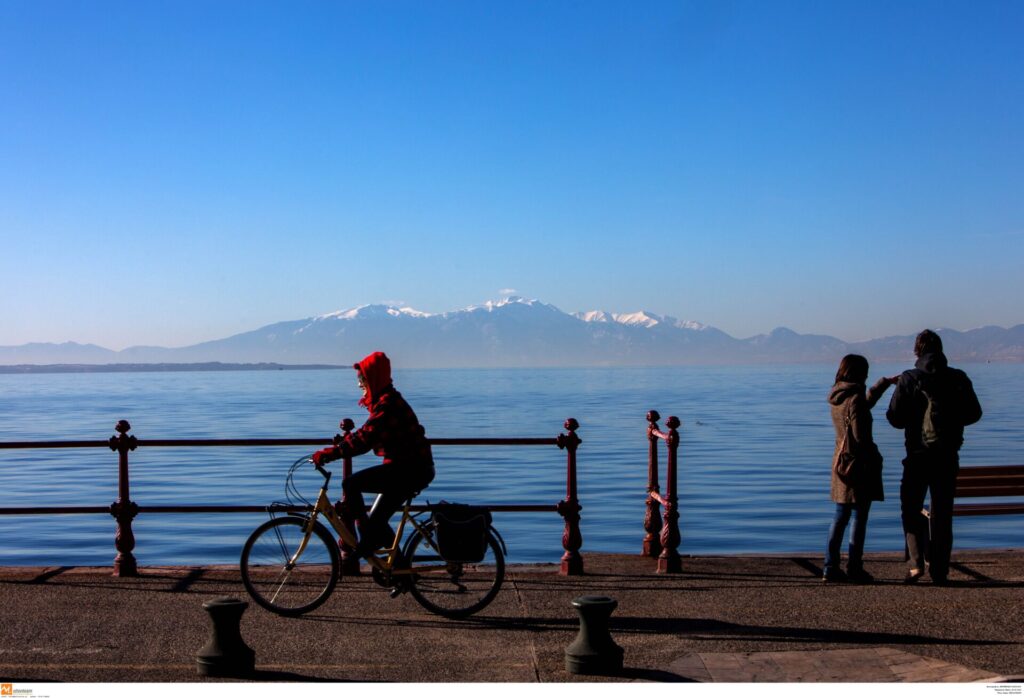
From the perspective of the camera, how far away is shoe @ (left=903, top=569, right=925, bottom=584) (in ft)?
28.5

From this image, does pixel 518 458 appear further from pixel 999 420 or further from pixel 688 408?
pixel 688 408

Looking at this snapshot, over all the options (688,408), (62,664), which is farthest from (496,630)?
(688,408)

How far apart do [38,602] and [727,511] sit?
16.0 metres

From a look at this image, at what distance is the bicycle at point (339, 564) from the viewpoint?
7703mm

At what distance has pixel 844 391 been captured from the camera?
29.2ft

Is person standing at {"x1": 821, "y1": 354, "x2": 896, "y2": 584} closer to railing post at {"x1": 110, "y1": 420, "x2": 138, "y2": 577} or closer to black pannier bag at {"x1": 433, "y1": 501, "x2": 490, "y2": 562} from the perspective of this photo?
black pannier bag at {"x1": 433, "y1": 501, "x2": 490, "y2": 562}

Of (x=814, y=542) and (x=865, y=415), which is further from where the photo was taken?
(x=814, y=542)

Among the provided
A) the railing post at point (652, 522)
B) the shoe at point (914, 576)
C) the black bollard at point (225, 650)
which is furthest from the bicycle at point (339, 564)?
the shoe at point (914, 576)

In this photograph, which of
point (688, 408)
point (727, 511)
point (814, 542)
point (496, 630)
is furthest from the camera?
point (688, 408)

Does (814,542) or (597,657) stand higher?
(597,657)

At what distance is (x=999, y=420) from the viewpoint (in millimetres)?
57906

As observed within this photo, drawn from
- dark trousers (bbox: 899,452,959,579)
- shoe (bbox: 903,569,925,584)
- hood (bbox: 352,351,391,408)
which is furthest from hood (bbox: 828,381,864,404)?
hood (bbox: 352,351,391,408)

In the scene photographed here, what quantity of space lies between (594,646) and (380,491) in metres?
2.03

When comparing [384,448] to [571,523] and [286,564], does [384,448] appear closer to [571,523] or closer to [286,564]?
[286,564]
